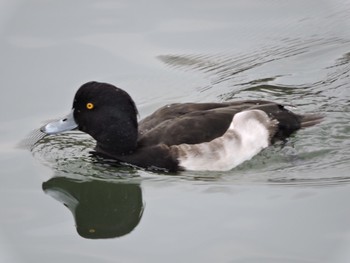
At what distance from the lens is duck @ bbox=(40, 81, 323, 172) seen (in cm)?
718

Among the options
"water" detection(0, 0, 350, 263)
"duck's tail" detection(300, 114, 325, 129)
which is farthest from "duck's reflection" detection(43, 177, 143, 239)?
"duck's tail" detection(300, 114, 325, 129)

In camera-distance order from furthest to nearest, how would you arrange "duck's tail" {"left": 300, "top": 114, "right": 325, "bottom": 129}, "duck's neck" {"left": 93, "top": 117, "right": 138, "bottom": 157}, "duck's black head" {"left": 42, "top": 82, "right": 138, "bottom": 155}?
"duck's tail" {"left": 300, "top": 114, "right": 325, "bottom": 129} → "duck's neck" {"left": 93, "top": 117, "right": 138, "bottom": 157} → "duck's black head" {"left": 42, "top": 82, "right": 138, "bottom": 155}

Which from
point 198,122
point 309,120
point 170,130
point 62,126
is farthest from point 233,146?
point 62,126

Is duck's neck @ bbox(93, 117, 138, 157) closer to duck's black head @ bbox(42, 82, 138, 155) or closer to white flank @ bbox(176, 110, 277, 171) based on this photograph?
duck's black head @ bbox(42, 82, 138, 155)

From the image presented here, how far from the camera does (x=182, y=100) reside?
8.53m

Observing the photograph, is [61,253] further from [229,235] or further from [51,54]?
[51,54]

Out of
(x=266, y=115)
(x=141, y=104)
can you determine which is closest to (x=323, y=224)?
(x=266, y=115)

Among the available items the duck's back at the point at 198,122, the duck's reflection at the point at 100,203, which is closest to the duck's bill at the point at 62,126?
the duck's reflection at the point at 100,203

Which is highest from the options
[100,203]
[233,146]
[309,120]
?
[309,120]

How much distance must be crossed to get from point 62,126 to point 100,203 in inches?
33.7

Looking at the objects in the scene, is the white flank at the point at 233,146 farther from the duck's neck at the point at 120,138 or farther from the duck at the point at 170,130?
the duck's neck at the point at 120,138

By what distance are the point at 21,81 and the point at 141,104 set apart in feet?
3.89

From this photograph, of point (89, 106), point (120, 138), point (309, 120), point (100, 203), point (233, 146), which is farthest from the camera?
point (309, 120)

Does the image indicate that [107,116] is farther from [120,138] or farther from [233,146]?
[233,146]
